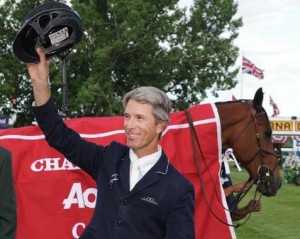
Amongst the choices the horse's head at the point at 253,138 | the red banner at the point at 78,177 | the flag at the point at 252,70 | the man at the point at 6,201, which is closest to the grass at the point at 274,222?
the horse's head at the point at 253,138

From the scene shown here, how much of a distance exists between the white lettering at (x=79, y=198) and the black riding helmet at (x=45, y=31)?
1.32 meters

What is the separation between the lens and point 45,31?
2902mm

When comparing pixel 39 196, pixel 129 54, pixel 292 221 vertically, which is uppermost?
pixel 129 54

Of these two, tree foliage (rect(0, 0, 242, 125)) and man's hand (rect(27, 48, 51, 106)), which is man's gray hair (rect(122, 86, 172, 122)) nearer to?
man's hand (rect(27, 48, 51, 106))

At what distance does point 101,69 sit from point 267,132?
24.5 meters

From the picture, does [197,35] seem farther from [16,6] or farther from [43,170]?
[43,170]

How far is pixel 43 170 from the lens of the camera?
4043mm

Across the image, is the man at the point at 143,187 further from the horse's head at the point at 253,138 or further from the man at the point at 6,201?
the horse's head at the point at 253,138

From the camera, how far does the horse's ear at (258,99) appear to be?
4.41 meters

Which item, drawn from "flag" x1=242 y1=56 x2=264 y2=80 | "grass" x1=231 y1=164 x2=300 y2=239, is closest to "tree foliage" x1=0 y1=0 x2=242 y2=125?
"flag" x1=242 y1=56 x2=264 y2=80

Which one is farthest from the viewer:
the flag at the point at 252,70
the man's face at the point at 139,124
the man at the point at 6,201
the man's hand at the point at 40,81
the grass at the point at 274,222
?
the flag at the point at 252,70

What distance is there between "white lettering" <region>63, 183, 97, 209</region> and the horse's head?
118 cm

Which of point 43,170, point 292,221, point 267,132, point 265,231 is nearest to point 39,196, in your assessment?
point 43,170

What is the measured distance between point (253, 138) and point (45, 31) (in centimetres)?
220
